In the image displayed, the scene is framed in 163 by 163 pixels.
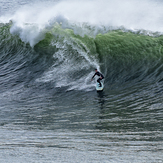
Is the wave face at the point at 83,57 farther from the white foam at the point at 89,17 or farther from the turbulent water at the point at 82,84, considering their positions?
the white foam at the point at 89,17

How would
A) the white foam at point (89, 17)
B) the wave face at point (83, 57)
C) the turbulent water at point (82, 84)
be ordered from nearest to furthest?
the turbulent water at point (82, 84) → the wave face at point (83, 57) → the white foam at point (89, 17)

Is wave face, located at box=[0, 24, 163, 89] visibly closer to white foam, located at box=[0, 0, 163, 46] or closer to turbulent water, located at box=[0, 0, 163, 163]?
turbulent water, located at box=[0, 0, 163, 163]

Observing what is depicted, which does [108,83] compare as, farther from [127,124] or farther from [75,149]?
[75,149]

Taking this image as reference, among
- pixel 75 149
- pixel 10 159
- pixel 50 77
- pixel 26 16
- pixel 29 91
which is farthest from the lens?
pixel 26 16

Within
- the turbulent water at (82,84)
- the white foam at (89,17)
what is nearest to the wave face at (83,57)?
the turbulent water at (82,84)

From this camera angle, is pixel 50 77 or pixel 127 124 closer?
pixel 127 124

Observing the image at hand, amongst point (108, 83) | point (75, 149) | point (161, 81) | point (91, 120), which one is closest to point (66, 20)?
point (108, 83)

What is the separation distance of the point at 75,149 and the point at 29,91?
670cm

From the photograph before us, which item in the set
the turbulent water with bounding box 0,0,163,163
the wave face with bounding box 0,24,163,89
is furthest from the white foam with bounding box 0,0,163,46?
the wave face with bounding box 0,24,163,89

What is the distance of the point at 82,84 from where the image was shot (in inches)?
508

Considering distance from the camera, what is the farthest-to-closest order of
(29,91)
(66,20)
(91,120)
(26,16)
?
(26,16) → (66,20) → (29,91) → (91,120)

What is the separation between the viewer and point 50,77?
44.9ft

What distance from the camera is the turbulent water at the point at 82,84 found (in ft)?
20.7

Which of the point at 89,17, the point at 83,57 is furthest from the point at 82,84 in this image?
the point at 89,17
